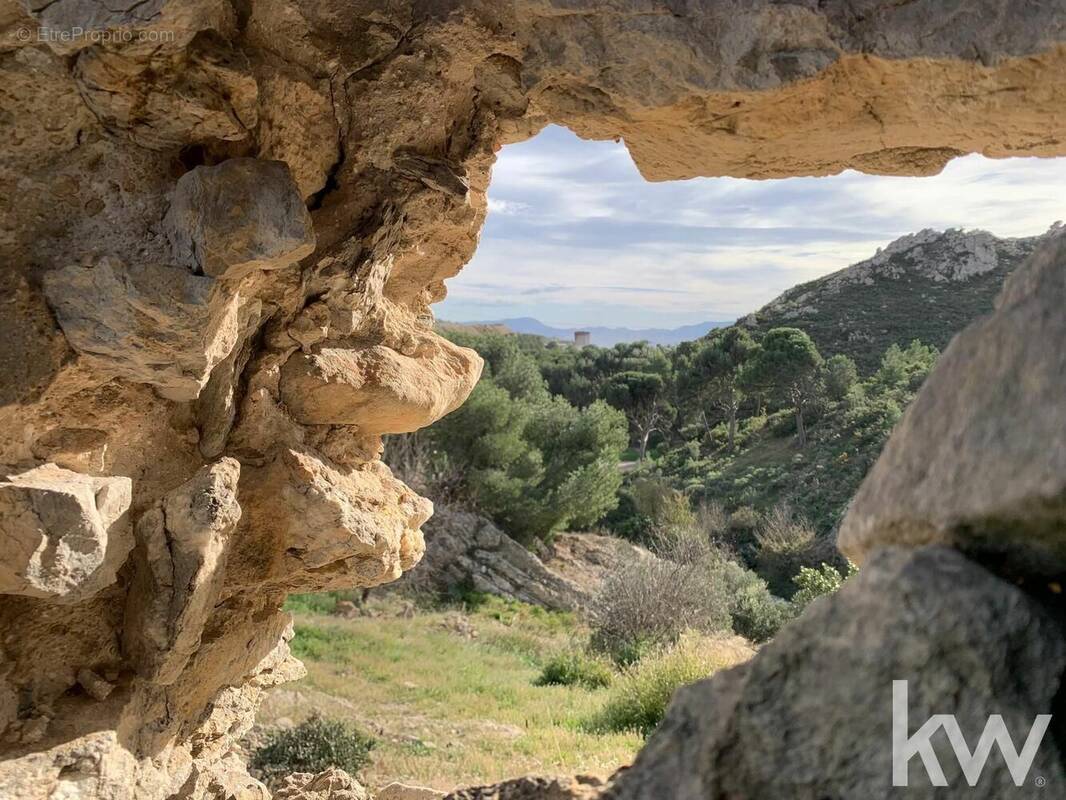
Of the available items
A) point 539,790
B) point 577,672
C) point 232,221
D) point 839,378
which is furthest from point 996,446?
point 839,378

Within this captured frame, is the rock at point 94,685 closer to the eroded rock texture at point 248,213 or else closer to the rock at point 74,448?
the eroded rock texture at point 248,213

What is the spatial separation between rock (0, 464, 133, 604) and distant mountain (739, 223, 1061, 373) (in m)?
28.3

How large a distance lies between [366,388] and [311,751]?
4186mm

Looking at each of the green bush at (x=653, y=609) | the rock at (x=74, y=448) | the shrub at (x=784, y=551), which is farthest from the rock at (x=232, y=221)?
the shrub at (x=784, y=551)

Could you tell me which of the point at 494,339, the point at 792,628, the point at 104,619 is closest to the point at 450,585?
the point at 494,339

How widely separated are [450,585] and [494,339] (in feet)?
28.4

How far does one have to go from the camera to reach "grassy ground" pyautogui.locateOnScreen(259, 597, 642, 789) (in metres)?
7.54

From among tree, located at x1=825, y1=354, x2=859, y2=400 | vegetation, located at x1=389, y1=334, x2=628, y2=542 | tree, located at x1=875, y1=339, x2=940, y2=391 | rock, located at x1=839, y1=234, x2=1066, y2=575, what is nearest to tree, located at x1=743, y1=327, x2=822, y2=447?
tree, located at x1=825, y1=354, x2=859, y2=400

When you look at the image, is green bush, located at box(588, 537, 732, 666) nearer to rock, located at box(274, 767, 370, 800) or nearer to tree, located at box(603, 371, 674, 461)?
rock, located at box(274, 767, 370, 800)

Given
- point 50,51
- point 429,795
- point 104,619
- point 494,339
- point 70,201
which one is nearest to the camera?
point 50,51

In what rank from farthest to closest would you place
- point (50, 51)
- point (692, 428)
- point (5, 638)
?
point (692, 428) → point (5, 638) → point (50, 51)

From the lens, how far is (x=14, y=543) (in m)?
3.27

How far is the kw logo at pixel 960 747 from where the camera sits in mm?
1566

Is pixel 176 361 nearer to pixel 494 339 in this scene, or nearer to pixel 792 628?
pixel 792 628
